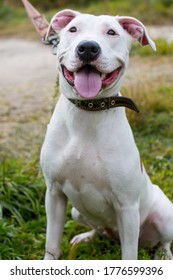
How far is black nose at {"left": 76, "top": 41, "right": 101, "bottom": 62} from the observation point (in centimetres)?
319

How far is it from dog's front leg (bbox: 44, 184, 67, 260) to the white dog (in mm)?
11

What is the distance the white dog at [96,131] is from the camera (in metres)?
3.32

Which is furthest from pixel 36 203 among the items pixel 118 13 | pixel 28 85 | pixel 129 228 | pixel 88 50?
pixel 118 13

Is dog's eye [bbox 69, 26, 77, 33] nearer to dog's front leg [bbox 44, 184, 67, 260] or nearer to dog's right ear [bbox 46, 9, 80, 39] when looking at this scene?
dog's right ear [bbox 46, 9, 80, 39]

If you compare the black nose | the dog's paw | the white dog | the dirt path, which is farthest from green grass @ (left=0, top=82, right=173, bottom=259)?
the black nose

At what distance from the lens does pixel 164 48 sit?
1105 cm

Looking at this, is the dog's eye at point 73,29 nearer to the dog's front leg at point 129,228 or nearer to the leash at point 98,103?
the leash at point 98,103

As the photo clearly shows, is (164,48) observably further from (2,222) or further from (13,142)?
(2,222)

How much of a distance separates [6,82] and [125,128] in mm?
5984

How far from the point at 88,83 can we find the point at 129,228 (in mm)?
992

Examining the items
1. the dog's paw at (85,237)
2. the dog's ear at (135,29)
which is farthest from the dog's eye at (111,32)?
the dog's paw at (85,237)

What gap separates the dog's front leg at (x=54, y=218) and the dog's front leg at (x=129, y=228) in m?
0.43

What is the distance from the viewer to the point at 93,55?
321 cm
